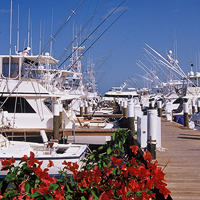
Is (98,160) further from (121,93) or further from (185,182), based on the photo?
(121,93)

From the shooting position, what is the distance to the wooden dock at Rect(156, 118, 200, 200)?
5129 millimetres

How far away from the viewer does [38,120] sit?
15.0m

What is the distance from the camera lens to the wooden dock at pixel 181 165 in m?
5.13

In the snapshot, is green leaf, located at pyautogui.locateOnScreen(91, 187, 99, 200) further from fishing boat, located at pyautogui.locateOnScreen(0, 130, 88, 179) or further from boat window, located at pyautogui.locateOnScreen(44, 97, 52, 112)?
boat window, located at pyautogui.locateOnScreen(44, 97, 52, 112)

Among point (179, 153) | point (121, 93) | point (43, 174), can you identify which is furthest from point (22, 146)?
point (121, 93)

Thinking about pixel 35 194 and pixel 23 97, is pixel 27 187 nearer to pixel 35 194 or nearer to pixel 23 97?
pixel 35 194

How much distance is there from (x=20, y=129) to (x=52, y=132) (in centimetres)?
191

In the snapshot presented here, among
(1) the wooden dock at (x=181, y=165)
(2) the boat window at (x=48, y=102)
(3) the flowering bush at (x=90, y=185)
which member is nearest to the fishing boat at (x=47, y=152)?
(1) the wooden dock at (x=181, y=165)

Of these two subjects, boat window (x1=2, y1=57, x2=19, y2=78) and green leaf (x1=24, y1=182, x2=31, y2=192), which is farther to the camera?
boat window (x1=2, y1=57, x2=19, y2=78)

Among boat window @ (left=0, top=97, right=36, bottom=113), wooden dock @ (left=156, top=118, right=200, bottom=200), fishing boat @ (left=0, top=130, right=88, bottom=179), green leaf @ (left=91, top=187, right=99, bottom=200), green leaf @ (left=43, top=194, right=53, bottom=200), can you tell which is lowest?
fishing boat @ (left=0, top=130, right=88, bottom=179)

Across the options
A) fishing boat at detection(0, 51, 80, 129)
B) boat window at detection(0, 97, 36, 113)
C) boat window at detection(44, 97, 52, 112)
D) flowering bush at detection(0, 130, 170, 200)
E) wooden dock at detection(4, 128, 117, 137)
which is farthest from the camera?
boat window at detection(44, 97, 52, 112)

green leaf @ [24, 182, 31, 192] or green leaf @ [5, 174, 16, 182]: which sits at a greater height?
green leaf @ [5, 174, 16, 182]

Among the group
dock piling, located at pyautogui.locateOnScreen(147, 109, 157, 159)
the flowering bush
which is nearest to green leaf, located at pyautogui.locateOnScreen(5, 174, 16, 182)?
the flowering bush

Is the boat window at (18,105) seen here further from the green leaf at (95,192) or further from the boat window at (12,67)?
the green leaf at (95,192)
